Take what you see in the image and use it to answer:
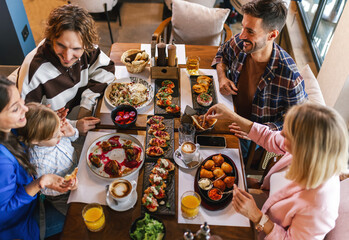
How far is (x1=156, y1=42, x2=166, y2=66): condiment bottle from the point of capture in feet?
6.56

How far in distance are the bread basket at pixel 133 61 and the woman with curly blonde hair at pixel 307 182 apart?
1.15 m

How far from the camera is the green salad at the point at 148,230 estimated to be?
1280 millimetres

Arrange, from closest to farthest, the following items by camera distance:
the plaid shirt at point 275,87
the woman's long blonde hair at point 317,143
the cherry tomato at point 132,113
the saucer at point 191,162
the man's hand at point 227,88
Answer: the woman's long blonde hair at point 317,143
the saucer at point 191,162
the cherry tomato at point 132,113
the plaid shirt at point 275,87
the man's hand at point 227,88

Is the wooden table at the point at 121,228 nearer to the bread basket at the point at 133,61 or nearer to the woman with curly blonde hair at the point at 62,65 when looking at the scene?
the woman with curly blonde hair at the point at 62,65

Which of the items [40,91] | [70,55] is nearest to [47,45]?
[70,55]

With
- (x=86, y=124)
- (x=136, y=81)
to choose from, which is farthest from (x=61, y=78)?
(x=136, y=81)

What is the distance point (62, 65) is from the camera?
6.06 ft

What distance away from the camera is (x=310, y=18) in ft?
13.2

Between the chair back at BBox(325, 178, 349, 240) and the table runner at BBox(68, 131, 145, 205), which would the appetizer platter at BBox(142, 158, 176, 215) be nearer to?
the table runner at BBox(68, 131, 145, 205)

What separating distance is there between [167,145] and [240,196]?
528 millimetres

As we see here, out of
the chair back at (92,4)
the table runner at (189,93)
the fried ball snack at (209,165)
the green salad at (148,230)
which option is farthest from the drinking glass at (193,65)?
the chair back at (92,4)

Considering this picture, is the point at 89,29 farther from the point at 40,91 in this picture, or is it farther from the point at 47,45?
the point at 40,91

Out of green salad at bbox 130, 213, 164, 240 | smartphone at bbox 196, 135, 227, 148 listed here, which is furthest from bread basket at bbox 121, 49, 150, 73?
green salad at bbox 130, 213, 164, 240

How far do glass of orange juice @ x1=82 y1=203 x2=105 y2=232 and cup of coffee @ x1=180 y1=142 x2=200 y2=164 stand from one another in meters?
0.53
